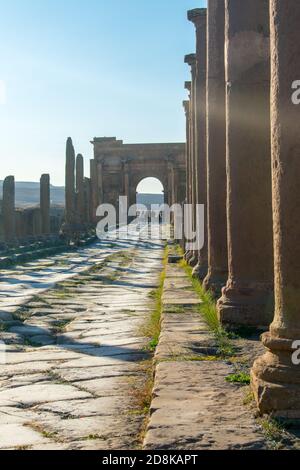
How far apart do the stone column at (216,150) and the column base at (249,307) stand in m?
1.89

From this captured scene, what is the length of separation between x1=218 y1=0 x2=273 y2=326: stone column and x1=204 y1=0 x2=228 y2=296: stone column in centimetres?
194

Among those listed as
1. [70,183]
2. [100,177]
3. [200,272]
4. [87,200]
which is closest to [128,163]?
[100,177]

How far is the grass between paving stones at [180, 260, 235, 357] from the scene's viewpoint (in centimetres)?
544

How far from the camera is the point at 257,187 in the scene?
20.6ft

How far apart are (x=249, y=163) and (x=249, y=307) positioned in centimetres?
124

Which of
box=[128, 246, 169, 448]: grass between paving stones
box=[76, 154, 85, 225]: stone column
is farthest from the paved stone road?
box=[76, 154, 85, 225]: stone column

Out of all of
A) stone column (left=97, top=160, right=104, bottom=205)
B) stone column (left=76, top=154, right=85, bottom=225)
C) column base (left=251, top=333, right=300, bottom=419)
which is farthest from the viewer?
stone column (left=97, top=160, right=104, bottom=205)

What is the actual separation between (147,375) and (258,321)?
4.93ft

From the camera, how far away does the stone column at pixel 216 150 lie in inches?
332

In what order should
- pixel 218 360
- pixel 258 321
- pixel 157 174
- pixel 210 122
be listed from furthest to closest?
pixel 157 174 < pixel 210 122 < pixel 258 321 < pixel 218 360

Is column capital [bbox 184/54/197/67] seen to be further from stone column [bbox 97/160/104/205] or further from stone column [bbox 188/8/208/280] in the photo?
stone column [bbox 97/160/104/205]

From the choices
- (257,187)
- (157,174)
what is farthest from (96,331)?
(157,174)
